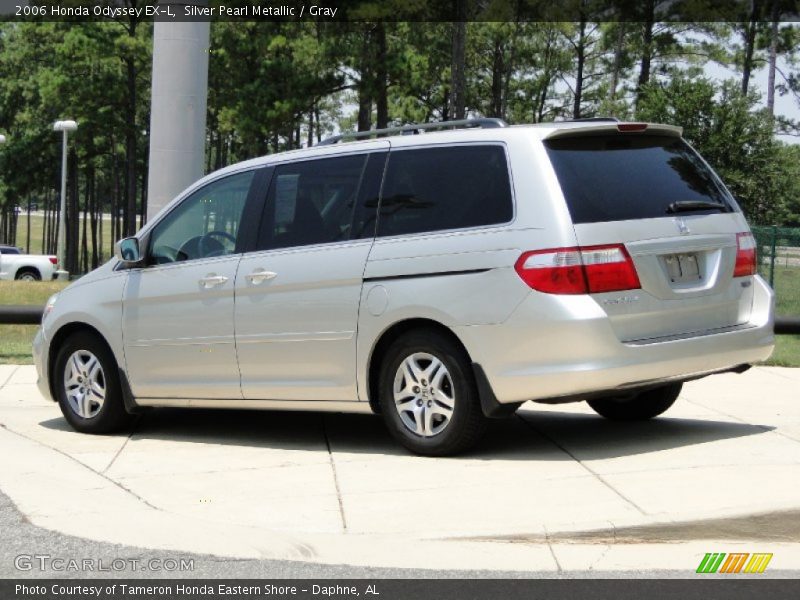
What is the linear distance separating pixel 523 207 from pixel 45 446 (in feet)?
11.9

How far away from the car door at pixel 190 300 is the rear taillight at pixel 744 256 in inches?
125

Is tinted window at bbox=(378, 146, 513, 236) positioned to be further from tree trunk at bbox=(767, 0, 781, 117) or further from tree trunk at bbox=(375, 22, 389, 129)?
tree trunk at bbox=(767, 0, 781, 117)

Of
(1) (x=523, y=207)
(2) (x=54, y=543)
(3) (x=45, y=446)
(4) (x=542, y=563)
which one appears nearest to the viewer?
(4) (x=542, y=563)

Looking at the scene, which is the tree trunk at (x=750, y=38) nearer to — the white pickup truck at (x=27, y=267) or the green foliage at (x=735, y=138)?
the green foliage at (x=735, y=138)

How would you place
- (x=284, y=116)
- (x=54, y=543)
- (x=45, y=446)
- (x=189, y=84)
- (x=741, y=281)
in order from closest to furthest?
(x=54, y=543) < (x=741, y=281) < (x=45, y=446) < (x=189, y=84) < (x=284, y=116)

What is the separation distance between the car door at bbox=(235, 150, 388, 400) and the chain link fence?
15.7 meters

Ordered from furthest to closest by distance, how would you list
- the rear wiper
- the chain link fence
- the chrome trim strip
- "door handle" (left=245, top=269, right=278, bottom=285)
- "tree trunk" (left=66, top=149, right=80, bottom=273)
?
"tree trunk" (left=66, top=149, right=80, bottom=273) < the chain link fence < "door handle" (left=245, top=269, right=278, bottom=285) < the chrome trim strip < the rear wiper

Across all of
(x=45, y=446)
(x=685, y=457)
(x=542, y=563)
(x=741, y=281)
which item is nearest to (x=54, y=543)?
(x=542, y=563)

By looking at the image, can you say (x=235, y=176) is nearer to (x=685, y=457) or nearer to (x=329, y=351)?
(x=329, y=351)

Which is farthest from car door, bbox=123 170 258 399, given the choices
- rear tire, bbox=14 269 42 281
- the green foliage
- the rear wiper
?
rear tire, bbox=14 269 42 281

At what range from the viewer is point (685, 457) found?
7148 millimetres

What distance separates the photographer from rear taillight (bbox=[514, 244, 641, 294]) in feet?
22.4
